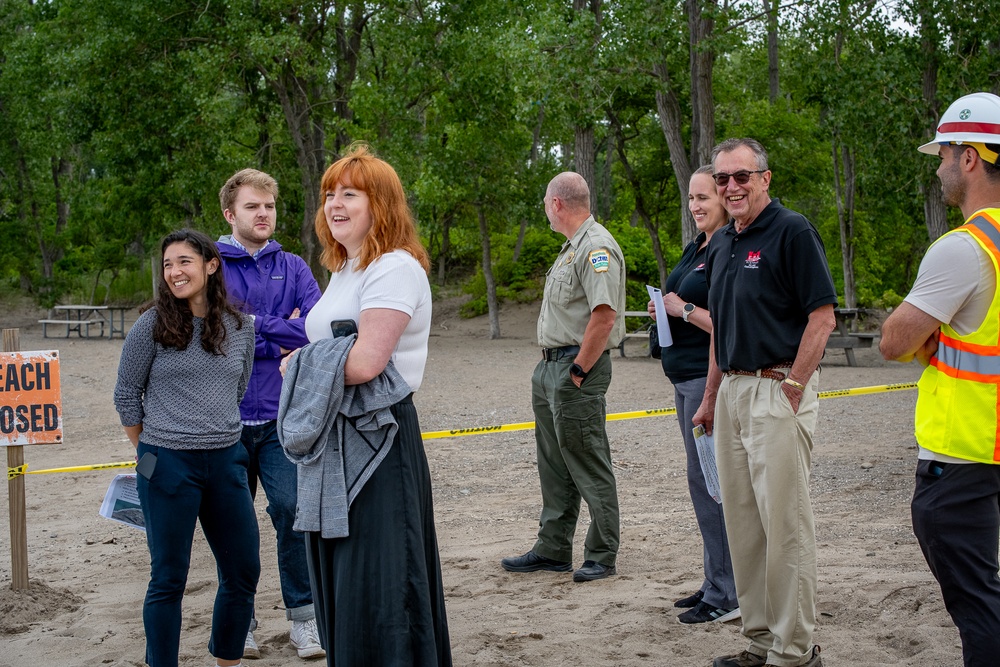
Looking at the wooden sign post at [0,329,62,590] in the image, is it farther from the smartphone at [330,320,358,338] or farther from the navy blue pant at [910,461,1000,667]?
the navy blue pant at [910,461,1000,667]

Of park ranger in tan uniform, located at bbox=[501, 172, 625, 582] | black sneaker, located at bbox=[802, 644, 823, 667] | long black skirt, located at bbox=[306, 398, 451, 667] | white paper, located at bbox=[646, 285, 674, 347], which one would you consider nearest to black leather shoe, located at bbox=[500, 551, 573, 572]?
park ranger in tan uniform, located at bbox=[501, 172, 625, 582]

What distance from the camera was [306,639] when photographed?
4.41 m

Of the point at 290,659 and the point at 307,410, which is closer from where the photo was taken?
the point at 307,410

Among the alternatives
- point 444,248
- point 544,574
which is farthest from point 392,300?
point 444,248

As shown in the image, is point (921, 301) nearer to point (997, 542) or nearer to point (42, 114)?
point (997, 542)

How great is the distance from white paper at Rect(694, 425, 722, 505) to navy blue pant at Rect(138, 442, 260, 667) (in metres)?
2.02

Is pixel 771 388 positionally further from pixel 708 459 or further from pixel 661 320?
pixel 661 320

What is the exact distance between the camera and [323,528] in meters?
2.97

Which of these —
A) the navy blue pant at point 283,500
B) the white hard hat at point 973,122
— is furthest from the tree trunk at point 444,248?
the white hard hat at point 973,122

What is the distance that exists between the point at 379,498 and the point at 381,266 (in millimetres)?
725

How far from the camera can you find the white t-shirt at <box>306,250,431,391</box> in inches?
118

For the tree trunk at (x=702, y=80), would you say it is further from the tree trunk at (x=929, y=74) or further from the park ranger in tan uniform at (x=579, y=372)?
the park ranger in tan uniform at (x=579, y=372)

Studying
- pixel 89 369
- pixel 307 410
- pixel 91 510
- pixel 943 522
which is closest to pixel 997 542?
pixel 943 522

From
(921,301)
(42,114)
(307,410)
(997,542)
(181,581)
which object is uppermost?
(42,114)
